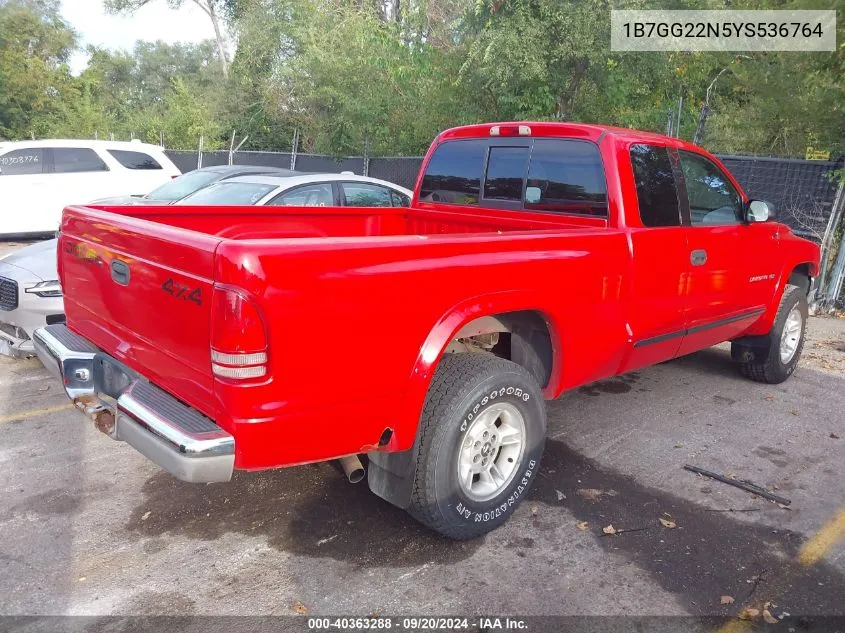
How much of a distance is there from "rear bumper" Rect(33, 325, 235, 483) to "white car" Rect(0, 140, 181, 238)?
9.43 metres

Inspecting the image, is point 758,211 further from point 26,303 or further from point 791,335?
point 26,303

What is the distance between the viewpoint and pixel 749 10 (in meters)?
10.0

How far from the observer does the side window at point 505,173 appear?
4.47 meters

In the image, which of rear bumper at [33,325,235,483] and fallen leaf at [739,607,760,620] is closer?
rear bumper at [33,325,235,483]

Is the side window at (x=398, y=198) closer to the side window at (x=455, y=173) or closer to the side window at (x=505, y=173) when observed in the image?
the side window at (x=455, y=173)

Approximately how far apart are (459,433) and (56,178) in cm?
1127

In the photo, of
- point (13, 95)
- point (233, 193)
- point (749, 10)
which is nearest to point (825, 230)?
point (749, 10)

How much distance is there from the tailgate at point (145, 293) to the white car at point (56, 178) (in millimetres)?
9412

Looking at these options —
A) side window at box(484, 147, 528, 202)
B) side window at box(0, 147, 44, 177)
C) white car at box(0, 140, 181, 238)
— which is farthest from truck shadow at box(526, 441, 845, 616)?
side window at box(0, 147, 44, 177)

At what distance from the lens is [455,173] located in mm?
4949

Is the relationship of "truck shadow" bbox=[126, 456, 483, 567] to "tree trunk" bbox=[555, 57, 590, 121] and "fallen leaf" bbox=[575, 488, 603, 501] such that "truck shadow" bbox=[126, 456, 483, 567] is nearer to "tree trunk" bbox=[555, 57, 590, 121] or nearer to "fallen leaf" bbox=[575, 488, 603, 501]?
"fallen leaf" bbox=[575, 488, 603, 501]

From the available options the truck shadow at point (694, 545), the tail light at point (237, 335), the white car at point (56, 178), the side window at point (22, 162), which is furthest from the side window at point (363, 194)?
the side window at point (22, 162)

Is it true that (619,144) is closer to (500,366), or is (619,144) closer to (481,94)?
(500,366)

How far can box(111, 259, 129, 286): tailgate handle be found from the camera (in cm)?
301
